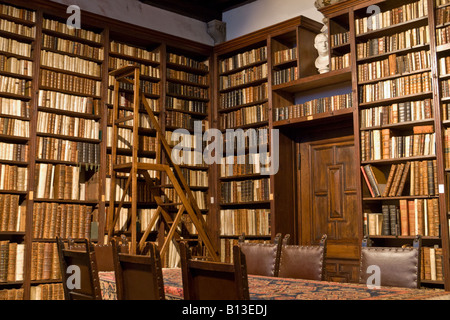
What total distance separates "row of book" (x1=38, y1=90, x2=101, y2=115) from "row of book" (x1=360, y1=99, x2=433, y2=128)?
9.78 ft

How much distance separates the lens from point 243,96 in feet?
21.8

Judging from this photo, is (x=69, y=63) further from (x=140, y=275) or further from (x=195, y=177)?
(x=140, y=275)

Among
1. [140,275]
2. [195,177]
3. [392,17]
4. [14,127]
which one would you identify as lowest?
[140,275]

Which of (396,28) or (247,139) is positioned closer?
(396,28)

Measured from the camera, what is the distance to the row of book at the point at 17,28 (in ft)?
17.5

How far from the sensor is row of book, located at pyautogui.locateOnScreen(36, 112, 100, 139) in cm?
554

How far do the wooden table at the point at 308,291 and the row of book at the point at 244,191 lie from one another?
3.15m

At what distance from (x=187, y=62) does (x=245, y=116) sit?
1123 millimetres

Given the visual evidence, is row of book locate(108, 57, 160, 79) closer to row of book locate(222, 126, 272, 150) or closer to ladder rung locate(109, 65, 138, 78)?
ladder rung locate(109, 65, 138, 78)

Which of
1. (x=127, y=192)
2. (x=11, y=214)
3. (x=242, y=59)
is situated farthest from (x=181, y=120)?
(x=11, y=214)

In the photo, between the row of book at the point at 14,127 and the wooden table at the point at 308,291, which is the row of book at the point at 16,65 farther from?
the wooden table at the point at 308,291

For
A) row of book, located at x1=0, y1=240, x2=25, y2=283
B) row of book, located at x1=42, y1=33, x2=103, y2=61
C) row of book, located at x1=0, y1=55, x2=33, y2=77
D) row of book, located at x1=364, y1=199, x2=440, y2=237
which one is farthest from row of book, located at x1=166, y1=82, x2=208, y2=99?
row of book, located at x1=364, y1=199, x2=440, y2=237

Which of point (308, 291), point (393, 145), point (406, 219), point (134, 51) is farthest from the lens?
point (134, 51)

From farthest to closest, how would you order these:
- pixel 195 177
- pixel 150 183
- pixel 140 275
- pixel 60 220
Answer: pixel 195 177
pixel 150 183
pixel 60 220
pixel 140 275
